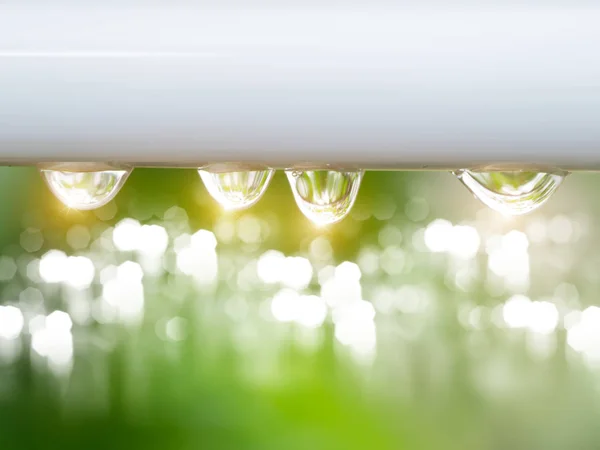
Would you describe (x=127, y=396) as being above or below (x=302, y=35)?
above

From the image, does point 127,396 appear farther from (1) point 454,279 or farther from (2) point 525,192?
(2) point 525,192

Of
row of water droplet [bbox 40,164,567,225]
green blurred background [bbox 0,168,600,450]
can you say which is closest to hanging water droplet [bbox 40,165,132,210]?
row of water droplet [bbox 40,164,567,225]

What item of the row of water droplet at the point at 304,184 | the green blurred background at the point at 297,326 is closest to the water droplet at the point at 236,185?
the row of water droplet at the point at 304,184

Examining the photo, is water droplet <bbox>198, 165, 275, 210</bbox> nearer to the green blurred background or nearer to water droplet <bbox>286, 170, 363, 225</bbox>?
water droplet <bbox>286, 170, 363, 225</bbox>

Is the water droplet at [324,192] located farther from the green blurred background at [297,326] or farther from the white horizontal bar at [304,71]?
the green blurred background at [297,326]

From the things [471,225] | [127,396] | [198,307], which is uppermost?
[471,225]

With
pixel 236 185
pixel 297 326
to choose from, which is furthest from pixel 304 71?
pixel 297 326

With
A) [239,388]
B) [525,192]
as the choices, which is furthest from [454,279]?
[525,192]

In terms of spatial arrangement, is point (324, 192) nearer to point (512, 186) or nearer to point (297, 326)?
point (512, 186)
